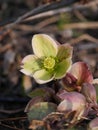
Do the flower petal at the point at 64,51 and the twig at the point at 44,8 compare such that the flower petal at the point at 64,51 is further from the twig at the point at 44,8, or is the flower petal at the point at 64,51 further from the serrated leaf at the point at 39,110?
the twig at the point at 44,8

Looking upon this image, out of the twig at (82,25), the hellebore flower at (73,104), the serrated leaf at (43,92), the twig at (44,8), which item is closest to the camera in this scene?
the hellebore flower at (73,104)

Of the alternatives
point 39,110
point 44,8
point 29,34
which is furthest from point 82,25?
point 39,110

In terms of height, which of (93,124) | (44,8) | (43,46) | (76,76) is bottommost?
(93,124)

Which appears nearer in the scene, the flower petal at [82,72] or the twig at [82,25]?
the flower petal at [82,72]

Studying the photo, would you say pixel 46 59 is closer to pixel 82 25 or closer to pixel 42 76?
pixel 42 76

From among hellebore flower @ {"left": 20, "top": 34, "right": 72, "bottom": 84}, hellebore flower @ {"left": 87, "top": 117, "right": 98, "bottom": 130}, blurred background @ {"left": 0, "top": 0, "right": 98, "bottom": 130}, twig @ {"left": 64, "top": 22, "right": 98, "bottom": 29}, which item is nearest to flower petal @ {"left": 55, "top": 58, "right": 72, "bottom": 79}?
hellebore flower @ {"left": 20, "top": 34, "right": 72, "bottom": 84}

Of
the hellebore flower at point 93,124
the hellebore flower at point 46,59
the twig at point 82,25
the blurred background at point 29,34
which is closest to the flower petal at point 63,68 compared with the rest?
the hellebore flower at point 46,59

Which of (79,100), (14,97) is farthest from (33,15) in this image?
(79,100)
